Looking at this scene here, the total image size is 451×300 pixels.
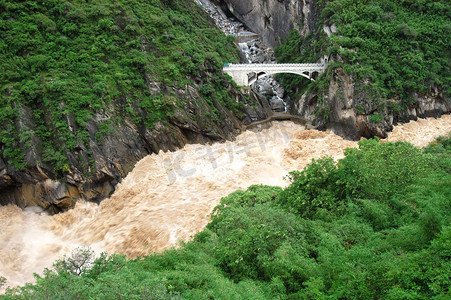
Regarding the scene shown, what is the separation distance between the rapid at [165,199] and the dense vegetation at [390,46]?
4571 mm

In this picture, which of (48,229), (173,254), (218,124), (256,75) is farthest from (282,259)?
(256,75)

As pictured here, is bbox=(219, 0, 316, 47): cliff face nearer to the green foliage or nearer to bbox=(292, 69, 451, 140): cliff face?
bbox=(292, 69, 451, 140): cliff face

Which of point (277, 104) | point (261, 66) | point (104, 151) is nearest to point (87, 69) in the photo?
point (104, 151)

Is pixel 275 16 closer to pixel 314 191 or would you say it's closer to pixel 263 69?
pixel 263 69

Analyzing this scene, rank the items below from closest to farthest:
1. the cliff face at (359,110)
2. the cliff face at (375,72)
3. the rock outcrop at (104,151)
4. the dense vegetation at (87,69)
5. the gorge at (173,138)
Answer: the gorge at (173,138) < the rock outcrop at (104,151) < the dense vegetation at (87,69) < the cliff face at (359,110) < the cliff face at (375,72)

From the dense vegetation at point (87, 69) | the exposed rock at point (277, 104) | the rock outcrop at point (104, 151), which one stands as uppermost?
the dense vegetation at point (87, 69)

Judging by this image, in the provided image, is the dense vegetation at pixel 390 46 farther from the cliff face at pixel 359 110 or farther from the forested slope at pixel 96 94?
the forested slope at pixel 96 94

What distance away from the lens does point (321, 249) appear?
11.7 m

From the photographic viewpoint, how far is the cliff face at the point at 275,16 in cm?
4962

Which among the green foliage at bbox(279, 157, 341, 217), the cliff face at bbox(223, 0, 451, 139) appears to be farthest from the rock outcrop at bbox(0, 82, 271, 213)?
the green foliage at bbox(279, 157, 341, 217)

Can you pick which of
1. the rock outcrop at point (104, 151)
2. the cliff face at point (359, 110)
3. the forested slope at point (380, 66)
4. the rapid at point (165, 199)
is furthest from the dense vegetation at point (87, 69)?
the forested slope at point (380, 66)

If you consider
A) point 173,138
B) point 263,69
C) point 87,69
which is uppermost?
point 87,69

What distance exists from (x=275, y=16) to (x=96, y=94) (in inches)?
1490

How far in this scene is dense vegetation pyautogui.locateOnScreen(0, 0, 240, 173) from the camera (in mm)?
26984
